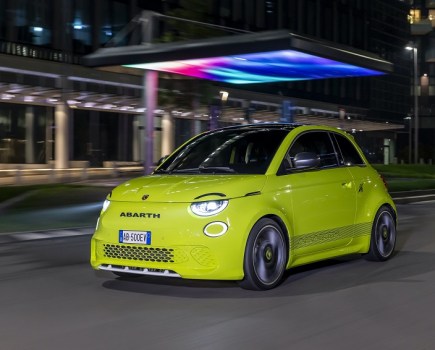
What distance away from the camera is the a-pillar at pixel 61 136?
38938mm

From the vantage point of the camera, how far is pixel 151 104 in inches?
753

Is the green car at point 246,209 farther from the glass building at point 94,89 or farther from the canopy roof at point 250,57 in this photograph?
the glass building at point 94,89

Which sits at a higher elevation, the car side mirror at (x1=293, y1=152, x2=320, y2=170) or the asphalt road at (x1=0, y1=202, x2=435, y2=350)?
the car side mirror at (x1=293, y1=152, x2=320, y2=170)

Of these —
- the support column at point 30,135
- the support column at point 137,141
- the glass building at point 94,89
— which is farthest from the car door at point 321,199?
the support column at point 137,141

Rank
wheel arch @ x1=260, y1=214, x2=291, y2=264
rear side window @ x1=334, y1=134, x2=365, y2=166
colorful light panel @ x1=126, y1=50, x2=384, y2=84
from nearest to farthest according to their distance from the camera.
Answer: wheel arch @ x1=260, y1=214, x2=291, y2=264 < rear side window @ x1=334, y1=134, x2=365, y2=166 < colorful light panel @ x1=126, y1=50, x2=384, y2=84

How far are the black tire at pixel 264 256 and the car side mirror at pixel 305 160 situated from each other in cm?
78

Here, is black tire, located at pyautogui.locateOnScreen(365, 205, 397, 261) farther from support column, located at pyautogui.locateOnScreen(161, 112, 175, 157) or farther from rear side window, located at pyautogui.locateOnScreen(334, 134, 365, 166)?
support column, located at pyautogui.locateOnScreen(161, 112, 175, 157)

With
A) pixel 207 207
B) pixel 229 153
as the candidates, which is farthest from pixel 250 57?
pixel 207 207

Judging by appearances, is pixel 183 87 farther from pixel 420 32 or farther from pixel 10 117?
pixel 420 32

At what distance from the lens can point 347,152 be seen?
30.9ft

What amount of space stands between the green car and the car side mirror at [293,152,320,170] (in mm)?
11

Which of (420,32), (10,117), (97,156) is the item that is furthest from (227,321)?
(420,32)

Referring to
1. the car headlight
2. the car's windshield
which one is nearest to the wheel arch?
the car's windshield

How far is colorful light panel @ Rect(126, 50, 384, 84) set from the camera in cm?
1723
